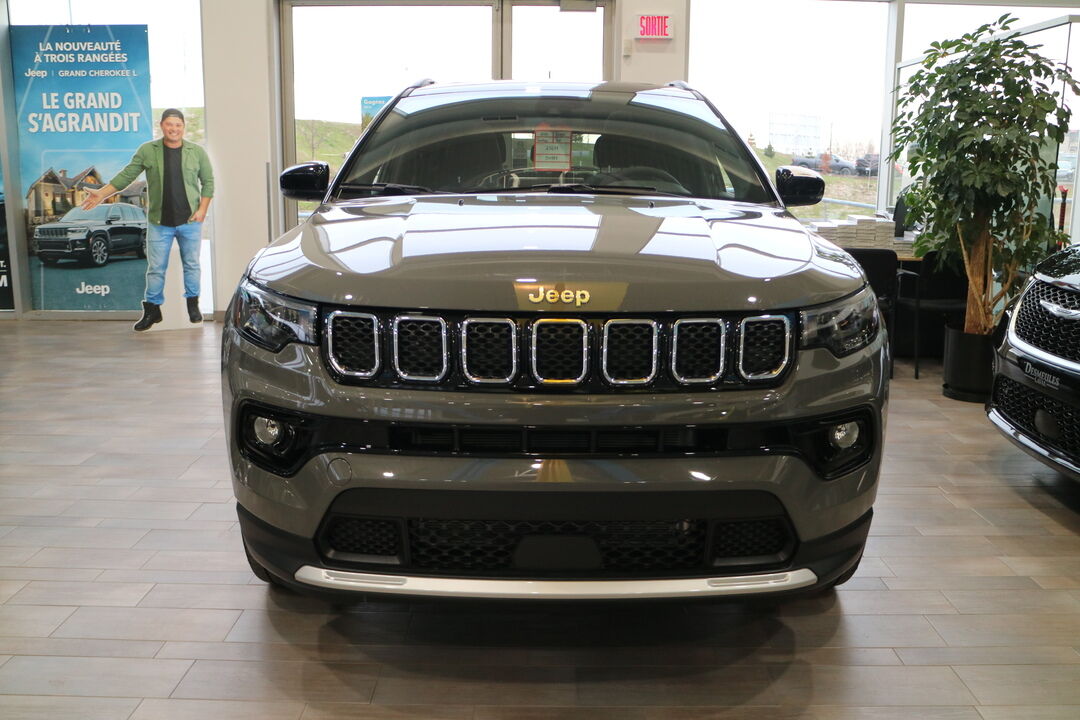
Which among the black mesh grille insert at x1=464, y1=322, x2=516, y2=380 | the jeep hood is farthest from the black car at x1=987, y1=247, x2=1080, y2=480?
the black mesh grille insert at x1=464, y1=322, x2=516, y2=380

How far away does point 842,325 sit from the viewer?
1.89 meters

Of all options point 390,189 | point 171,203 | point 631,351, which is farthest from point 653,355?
point 171,203

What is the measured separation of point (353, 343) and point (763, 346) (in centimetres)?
74

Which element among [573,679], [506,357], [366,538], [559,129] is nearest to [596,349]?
[506,357]

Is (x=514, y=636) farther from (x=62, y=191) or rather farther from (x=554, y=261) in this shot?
(x=62, y=191)

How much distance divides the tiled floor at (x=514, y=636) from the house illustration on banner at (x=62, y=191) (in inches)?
191

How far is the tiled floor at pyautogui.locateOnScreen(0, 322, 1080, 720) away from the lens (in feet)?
6.63

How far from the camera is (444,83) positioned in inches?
129

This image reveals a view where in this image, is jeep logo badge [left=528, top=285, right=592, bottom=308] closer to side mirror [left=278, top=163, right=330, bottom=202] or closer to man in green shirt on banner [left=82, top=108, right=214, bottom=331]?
side mirror [left=278, top=163, right=330, bottom=202]

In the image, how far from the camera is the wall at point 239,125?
7.46 metres

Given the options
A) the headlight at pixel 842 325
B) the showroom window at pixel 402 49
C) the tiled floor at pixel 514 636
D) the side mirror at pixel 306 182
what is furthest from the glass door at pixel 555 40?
the headlight at pixel 842 325

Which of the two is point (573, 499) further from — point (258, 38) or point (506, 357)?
point (258, 38)

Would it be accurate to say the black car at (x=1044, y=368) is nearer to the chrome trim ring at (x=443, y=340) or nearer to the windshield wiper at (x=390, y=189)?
the windshield wiper at (x=390, y=189)

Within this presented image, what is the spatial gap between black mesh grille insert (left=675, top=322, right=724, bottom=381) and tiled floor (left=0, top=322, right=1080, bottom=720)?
17.0 inches
